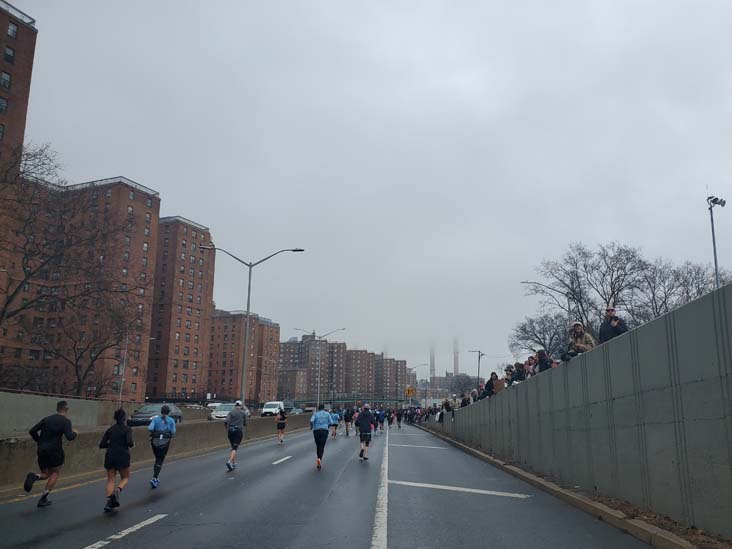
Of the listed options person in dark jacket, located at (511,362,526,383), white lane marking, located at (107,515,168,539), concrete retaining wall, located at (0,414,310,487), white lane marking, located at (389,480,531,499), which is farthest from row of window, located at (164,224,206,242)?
white lane marking, located at (107,515,168,539)

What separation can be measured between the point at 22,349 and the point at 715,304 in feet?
267

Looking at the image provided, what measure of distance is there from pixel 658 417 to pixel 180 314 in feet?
377

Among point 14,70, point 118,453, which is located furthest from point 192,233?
point 118,453

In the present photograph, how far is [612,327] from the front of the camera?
11.7 meters

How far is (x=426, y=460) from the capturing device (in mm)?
20828

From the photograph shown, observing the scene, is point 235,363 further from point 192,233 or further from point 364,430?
point 364,430

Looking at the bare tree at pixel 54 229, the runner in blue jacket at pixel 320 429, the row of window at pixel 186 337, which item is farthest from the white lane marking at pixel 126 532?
the row of window at pixel 186 337

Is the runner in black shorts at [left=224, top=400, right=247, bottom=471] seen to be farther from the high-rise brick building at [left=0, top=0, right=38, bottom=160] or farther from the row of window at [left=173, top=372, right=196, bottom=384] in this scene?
the row of window at [left=173, top=372, right=196, bottom=384]

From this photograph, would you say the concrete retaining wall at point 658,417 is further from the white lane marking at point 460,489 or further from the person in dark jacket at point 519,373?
the person in dark jacket at point 519,373

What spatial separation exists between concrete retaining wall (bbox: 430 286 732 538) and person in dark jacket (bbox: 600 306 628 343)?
2.35ft

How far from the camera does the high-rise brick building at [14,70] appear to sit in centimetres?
6219

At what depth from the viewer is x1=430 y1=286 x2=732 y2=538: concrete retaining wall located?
688 cm

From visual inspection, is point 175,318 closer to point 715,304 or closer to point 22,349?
point 22,349

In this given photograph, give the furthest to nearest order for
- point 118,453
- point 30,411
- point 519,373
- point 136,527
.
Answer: point 30,411 → point 519,373 → point 118,453 → point 136,527
